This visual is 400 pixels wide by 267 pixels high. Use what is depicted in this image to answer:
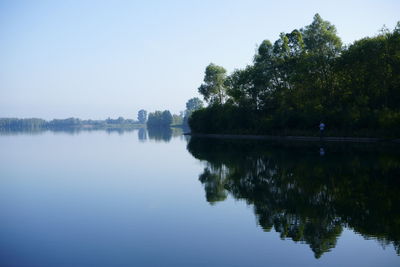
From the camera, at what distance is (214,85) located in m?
88.4

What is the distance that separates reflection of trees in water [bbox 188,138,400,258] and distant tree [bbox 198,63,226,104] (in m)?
62.5

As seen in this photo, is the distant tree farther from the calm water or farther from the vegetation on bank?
the calm water

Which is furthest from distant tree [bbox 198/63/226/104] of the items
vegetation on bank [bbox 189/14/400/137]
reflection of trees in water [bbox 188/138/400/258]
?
reflection of trees in water [bbox 188/138/400/258]

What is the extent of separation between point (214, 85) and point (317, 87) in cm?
3634

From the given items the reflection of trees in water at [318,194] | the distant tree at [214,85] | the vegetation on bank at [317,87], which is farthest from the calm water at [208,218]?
the distant tree at [214,85]

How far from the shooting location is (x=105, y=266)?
8633 mm

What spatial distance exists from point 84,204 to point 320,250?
34.8 feet

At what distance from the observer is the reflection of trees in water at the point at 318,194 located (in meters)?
11.2

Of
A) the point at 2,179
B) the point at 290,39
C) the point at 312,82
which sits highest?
the point at 290,39

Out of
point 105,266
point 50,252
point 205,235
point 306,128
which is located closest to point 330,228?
point 205,235

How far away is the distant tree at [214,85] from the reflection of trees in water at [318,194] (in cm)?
6247

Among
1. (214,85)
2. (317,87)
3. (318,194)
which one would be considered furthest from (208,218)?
(214,85)

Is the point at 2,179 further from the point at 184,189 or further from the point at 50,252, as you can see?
the point at 50,252

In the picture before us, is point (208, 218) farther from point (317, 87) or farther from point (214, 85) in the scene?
point (214, 85)
